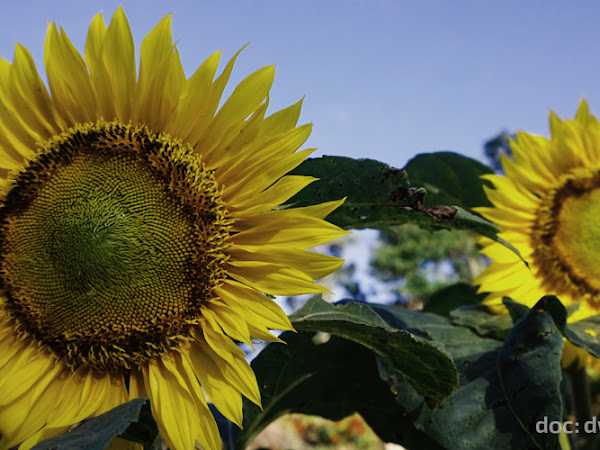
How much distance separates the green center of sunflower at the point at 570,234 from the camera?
160cm

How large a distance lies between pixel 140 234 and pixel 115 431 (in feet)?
1.19

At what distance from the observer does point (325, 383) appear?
1.44 meters

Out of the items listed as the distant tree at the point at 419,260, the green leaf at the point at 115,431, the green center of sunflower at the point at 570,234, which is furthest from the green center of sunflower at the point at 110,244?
the distant tree at the point at 419,260

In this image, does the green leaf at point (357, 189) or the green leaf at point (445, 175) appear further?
the green leaf at point (445, 175)

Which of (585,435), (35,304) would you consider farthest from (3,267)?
(585,435)

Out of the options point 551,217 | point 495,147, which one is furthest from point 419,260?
point 551,217

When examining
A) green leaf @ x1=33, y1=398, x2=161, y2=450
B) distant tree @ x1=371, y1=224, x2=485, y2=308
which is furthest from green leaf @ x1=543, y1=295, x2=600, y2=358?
distant tree @ x1=371, y1=224, x2=485, y2=308

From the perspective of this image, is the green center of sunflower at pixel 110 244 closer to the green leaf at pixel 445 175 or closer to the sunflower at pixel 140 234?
the sunflower at pixel 140 234

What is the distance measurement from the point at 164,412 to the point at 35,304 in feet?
1.00

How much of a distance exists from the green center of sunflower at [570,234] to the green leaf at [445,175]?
21cm

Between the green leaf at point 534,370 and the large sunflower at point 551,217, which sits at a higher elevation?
the large sunflower at point 551,217

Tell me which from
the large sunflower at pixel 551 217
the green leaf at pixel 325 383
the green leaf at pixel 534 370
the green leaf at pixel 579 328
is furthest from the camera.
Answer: the large sunflower at pixel 551 217

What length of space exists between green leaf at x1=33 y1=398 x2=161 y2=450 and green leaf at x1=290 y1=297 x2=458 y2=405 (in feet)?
0.99

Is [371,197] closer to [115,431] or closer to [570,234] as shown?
[115,431]
